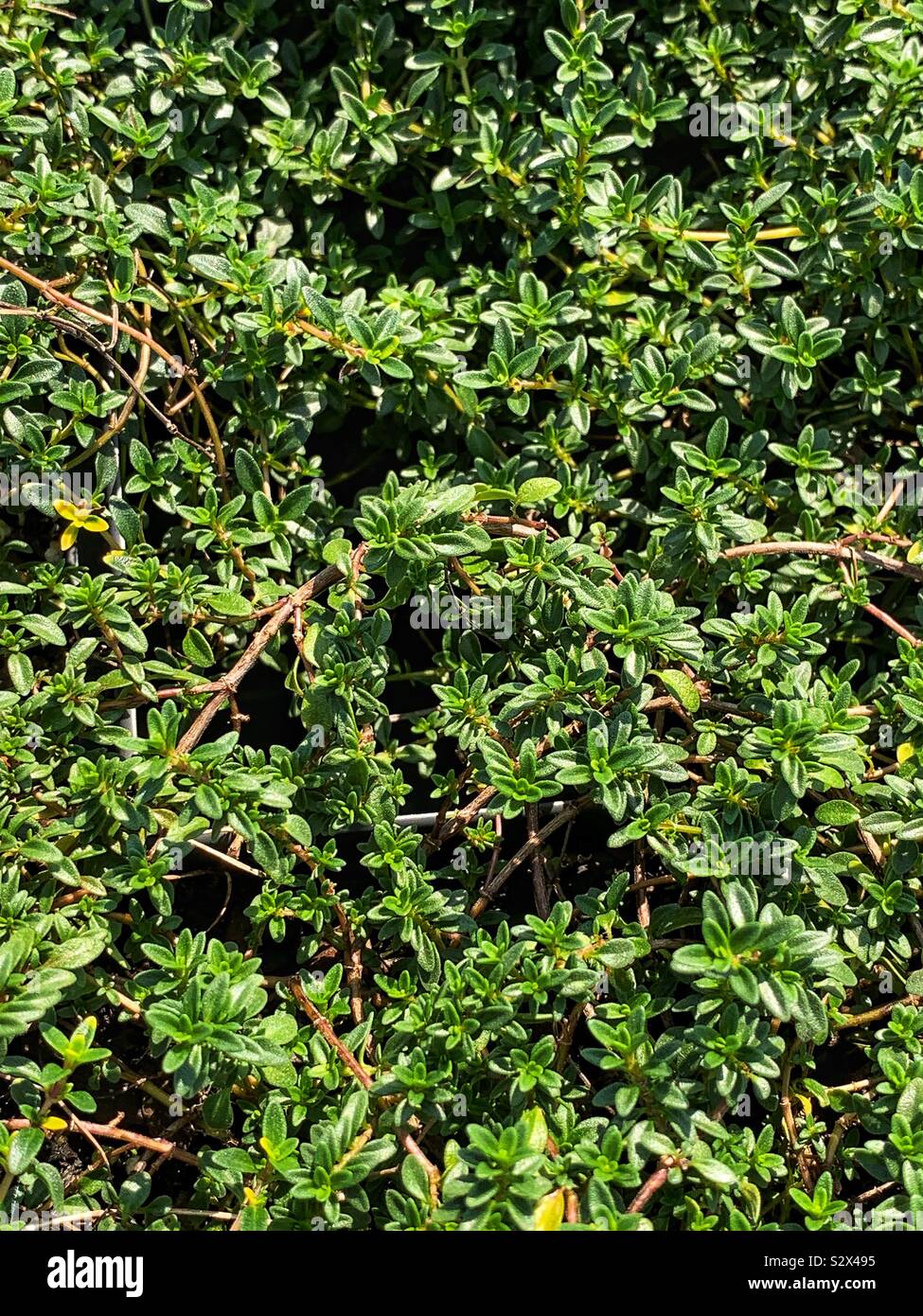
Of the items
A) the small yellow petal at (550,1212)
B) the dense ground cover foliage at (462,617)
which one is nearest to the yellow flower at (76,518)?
the dense ground cover foliage at (462,617)

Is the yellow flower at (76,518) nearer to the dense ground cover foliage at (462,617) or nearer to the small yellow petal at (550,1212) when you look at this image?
the dense ground cover foliage at (462,617)

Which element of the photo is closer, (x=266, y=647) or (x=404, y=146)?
(x=266, y=647)

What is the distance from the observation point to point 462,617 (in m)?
1.98

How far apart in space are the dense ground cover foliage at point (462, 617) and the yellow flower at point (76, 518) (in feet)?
0.04

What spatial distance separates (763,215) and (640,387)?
61 cm

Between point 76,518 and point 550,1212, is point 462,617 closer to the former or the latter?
point 76,518

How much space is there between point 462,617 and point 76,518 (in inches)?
26.9

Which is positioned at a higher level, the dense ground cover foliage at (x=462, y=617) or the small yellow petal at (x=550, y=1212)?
the dense ground cover foliage at (x=462, y=617)

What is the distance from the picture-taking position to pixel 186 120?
228 centimetres

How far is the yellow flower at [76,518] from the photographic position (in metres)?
1.96

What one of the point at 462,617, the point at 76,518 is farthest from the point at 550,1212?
the point at 76,518

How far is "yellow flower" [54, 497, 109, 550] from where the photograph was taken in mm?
1963

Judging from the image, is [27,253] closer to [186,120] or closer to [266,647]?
[186,120]
